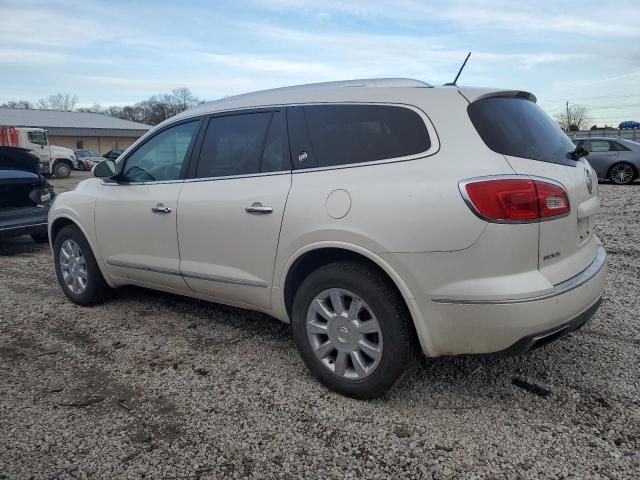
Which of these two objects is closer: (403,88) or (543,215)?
(543,215)

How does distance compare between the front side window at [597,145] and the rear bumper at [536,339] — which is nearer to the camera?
the rear bumper at [536,339]

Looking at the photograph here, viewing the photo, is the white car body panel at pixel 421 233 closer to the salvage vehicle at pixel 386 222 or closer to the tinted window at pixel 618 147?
the salvage vehicle at pixel 386 222

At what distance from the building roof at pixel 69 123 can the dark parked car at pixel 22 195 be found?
49.6m

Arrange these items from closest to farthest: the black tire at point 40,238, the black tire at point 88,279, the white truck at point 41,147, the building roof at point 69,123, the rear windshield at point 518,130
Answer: the rear windshield at point 518,130 < the black tire at point 88,279 < the black tire at point 40,238 < the white truck at point 41,147 < the building roof at point 69,123

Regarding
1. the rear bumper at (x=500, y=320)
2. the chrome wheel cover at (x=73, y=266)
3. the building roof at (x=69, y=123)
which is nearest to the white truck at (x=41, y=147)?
the chrome wheel cover at (x=73, y=266)

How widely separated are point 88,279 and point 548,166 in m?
3.92

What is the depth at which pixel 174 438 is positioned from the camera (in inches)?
108

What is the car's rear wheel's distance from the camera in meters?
15.1

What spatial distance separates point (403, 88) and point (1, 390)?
3.00m

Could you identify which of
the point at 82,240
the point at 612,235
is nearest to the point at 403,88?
the point at 82,240

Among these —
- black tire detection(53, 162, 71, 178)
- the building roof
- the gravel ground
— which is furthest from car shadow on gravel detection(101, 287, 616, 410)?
the building roof

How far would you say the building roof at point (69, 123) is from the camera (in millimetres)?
54125

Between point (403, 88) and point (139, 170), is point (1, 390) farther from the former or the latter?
point (403, 88)

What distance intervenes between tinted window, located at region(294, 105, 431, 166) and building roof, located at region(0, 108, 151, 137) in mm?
56196
